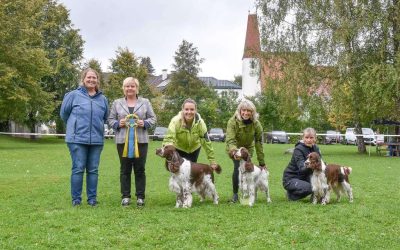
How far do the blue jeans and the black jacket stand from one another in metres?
3.31

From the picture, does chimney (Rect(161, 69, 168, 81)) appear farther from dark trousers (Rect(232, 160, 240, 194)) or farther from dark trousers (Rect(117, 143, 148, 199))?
dark trousers (Rect(117, 143, 148, 199))

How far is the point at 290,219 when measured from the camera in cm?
706

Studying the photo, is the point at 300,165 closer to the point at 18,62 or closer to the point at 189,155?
the point at 189,155

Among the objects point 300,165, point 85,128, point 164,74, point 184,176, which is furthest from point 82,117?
point 164,74

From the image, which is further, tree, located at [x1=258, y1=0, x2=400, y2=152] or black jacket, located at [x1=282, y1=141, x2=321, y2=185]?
tree, located at [x1=258, y1=0, x2=400, y2=152]

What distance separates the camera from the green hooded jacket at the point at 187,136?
8.31 metres

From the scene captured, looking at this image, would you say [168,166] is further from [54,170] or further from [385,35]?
[385,35]

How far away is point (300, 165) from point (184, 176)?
2122mm

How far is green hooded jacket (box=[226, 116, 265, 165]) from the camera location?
8555mm

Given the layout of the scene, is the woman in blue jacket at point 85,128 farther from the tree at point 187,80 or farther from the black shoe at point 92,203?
the tree at point 187,80

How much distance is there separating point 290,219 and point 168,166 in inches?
81.5

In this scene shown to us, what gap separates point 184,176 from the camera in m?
8.04

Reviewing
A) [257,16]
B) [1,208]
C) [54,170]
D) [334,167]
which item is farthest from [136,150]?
[257,16]

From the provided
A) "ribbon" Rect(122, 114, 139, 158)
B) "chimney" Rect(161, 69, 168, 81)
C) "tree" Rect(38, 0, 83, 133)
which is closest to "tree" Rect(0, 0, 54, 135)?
"tree" Rect(38, 0, 83, 133)
